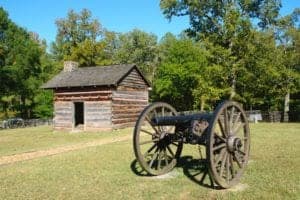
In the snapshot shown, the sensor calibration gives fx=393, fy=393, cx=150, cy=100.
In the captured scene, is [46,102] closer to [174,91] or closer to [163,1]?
[174,91]

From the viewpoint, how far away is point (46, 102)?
5125 centimetres

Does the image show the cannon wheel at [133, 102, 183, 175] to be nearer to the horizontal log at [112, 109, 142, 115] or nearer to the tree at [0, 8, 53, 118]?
the horizontal log at [112, 109, 142, 115]

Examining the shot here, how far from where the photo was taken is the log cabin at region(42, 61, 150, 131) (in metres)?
27.8

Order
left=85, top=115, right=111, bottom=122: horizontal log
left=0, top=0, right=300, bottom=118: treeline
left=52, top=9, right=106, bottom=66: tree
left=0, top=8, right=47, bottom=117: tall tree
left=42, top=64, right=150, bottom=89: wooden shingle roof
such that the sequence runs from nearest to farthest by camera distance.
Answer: left=85, top=115, right=111, bottom=122: horizontal log
left=42, top=64, right=150, bottom=89: wooden shingle roof
left=0, top=0, right=300, bottom=118: treeline
left=0, top=8, right=47, bottom=117: tall tree
left=52, top=9, right=106, bottom=66: tree

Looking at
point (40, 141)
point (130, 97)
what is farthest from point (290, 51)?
point (40, 141)

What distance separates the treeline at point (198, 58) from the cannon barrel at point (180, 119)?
22.5 metres

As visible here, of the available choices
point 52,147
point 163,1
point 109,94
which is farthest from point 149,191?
point 163,1

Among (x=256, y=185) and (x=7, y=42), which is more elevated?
(x=7, y=42)

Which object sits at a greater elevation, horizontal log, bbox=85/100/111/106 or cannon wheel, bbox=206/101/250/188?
horizontal log, bbox=85/100/111/106

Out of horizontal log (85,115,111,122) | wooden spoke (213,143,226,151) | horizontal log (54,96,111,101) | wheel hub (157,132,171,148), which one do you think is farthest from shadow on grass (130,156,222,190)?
horizontal log (54,96,111,101)

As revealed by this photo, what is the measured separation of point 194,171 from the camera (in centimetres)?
1064

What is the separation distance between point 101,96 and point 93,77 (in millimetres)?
2152

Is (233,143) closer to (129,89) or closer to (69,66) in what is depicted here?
(129,89)

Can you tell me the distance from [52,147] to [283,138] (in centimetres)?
1099
